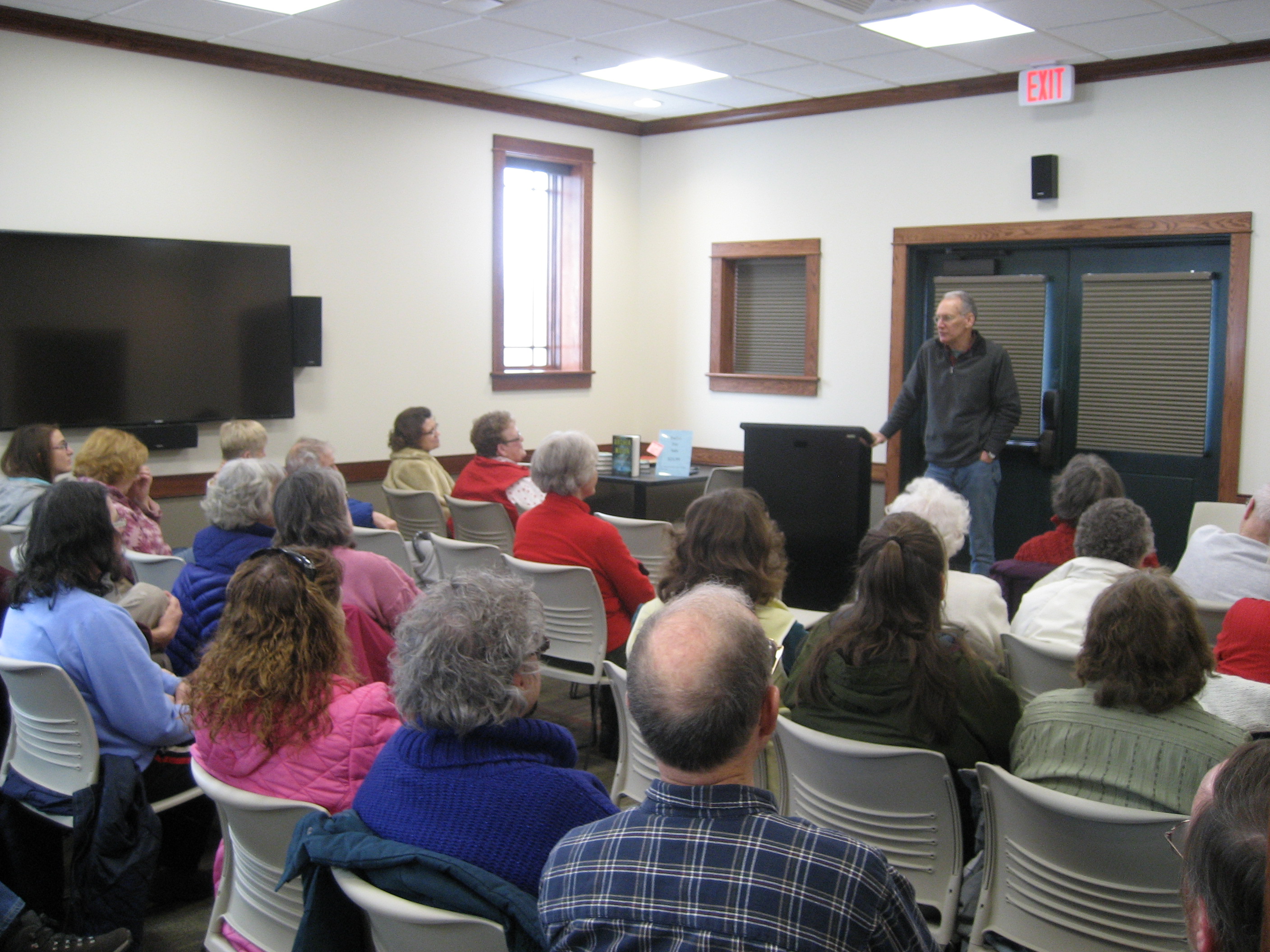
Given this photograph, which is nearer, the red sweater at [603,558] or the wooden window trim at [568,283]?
the red sweater at [603,558]

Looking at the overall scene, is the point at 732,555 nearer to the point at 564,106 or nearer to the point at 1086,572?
the point at 1086,572

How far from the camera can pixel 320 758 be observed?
6.88ft

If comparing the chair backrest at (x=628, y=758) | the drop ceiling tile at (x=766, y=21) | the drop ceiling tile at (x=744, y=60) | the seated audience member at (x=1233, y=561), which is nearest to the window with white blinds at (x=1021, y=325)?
the drop ceiling tile at (x=744, y=60)

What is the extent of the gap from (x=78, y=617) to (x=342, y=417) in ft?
14.0

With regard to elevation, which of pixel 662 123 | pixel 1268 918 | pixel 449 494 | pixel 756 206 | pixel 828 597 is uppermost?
pixel 662 123

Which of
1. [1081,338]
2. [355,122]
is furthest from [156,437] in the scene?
[1081,338]

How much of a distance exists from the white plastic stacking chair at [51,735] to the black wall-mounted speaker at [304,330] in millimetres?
3929

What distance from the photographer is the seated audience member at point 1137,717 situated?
1981 mm

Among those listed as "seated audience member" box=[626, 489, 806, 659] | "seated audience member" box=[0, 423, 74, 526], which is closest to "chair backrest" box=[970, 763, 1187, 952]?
"seated audience member" box=[626, 489, 806, 659]

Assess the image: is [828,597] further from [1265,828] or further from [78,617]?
[1265,828]

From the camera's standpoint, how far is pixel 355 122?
6770mm

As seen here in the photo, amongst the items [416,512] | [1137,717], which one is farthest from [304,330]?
[1137,717]

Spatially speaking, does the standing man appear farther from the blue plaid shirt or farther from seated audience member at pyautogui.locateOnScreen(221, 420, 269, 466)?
the blue plaid shirt

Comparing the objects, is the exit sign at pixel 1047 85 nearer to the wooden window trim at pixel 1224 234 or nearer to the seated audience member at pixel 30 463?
the wooden window trim at pixel 1224 234
